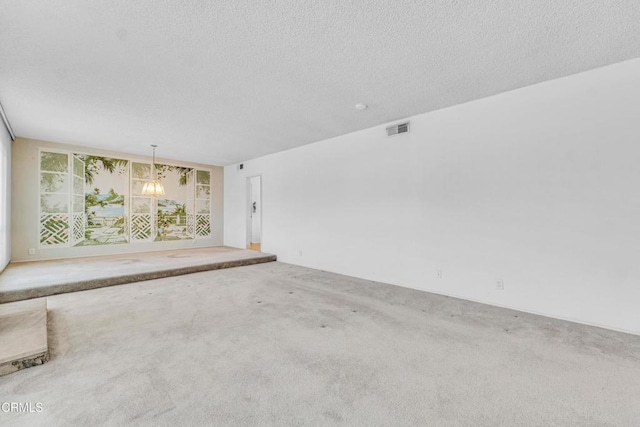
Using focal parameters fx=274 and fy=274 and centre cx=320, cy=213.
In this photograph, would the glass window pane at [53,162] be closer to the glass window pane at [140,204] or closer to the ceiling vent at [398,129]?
the glass window pane at [140,204]

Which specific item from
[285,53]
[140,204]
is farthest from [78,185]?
[285,53]

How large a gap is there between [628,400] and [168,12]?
4224mm

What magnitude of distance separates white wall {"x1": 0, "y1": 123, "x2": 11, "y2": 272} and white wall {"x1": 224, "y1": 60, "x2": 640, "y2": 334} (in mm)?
5683

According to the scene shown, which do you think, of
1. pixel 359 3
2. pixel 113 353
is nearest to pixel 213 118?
pixel 359 3

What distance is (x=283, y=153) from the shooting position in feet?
21.9

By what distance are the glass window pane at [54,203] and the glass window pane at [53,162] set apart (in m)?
0.58

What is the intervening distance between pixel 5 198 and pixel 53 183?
1.13 meters

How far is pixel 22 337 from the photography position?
2432 mm

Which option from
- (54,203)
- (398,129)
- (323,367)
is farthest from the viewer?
(54,203)

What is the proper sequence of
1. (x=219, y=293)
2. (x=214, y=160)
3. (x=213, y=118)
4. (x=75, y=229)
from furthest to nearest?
(x=214, y=160)
(x=75, y=229)
(x=213, y=118)
(x=219, y=293)

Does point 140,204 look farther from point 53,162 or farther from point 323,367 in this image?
point 323,367

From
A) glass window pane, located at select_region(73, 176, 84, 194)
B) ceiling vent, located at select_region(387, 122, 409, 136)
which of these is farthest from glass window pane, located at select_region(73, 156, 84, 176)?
ceiling vent, located at select_region(387, 122, 409, 136)

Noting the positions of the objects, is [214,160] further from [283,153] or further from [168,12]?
[168,12]

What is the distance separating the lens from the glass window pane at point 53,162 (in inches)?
231
